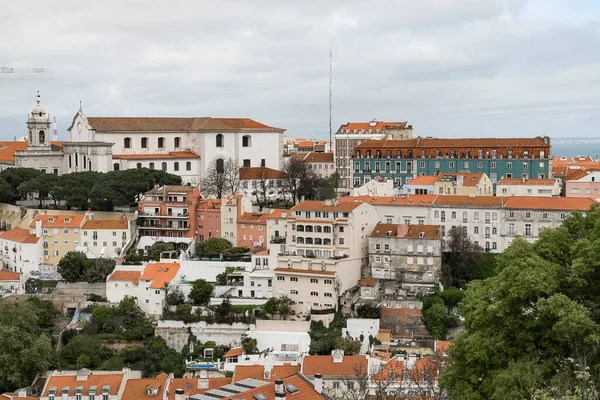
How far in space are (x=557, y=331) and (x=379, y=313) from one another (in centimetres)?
1908

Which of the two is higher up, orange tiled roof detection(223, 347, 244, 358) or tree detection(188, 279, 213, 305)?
tree detection(188, 279, 213, 305)

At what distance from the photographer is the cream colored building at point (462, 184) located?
49.8m

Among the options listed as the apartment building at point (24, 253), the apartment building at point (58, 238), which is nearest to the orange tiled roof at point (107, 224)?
the apartment building at point (58, 238)

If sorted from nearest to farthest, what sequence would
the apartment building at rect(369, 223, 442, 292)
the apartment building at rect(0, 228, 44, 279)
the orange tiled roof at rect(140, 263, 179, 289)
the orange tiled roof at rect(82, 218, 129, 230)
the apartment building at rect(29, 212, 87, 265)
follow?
1. the apartment building at rect(369, 223, 442, 292)
2. the orange tiled roof at rect(140, 263, 179, 289)
3. the apartment building at rect(0, 228, 44, 279)
4. the apartment building at rect(29, 212, 87, 265)
5. the orange tiled roof at rect(82, 218, 129, 230)

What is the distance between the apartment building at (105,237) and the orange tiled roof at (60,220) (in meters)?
0.53

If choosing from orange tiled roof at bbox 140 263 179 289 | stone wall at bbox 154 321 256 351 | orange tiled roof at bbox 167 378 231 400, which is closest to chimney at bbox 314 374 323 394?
orange tiled roof at bbox 167 378 231 400

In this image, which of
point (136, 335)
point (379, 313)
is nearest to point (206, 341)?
point (136, 335)

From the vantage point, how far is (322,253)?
40.8 m

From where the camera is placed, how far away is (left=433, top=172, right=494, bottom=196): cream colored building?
4984cm

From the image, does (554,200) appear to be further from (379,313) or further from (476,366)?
(476,366)

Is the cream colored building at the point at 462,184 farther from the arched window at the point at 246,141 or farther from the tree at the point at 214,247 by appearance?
the arched window at the point at 246,141

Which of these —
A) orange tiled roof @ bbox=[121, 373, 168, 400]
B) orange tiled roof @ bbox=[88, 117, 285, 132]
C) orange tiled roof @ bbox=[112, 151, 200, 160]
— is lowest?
orange tiled roof @ bbox=[121, 373, 168, 400]

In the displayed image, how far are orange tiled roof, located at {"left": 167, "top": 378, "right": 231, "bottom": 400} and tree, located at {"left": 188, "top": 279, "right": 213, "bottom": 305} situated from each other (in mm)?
8291

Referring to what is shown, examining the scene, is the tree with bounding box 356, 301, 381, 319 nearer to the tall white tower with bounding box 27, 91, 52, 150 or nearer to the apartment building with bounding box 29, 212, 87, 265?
the apartment building with bounding box 29, 212, 87, 265
